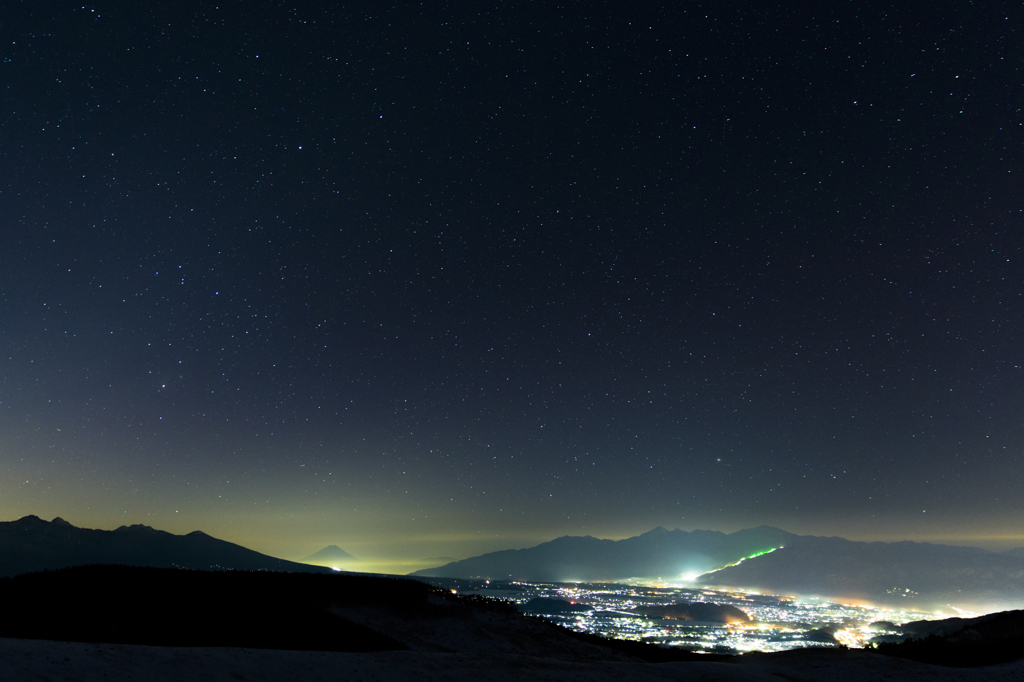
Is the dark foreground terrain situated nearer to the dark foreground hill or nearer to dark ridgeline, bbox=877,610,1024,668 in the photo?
the dark foreground hill

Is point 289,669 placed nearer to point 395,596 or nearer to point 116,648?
point 116,648

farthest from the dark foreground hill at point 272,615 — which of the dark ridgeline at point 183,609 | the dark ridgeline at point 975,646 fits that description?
the dark ridgeline at point 975,646

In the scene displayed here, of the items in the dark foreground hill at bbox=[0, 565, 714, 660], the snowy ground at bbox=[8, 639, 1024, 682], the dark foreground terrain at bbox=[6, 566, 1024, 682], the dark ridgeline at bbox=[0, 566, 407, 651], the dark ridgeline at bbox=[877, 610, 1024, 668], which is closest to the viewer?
the snowy ground at bbox=[8, 639, 1024, 682]

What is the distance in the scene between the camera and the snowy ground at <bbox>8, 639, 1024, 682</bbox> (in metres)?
12.8

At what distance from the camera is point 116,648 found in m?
14.6

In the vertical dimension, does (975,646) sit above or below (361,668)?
below

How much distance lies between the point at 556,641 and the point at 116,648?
2697 centimetres

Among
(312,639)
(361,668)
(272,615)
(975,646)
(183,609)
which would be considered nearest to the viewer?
(361,668)

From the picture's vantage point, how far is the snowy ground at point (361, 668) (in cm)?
1283

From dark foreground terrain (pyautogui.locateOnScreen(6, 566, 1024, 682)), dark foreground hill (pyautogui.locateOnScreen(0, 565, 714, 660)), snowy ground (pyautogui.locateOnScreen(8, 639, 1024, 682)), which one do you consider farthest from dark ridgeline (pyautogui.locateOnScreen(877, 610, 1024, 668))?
dark foreground hill (pyautogui.locateOnScreen(0, 565, 714, 660))

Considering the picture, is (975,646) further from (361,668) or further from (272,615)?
(272,615)

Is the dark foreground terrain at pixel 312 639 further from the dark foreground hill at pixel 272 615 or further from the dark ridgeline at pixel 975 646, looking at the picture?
the dark ridgeline at pixel 975 646

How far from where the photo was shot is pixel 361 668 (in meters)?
16.2

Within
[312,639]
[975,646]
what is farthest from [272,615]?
[975,646]
